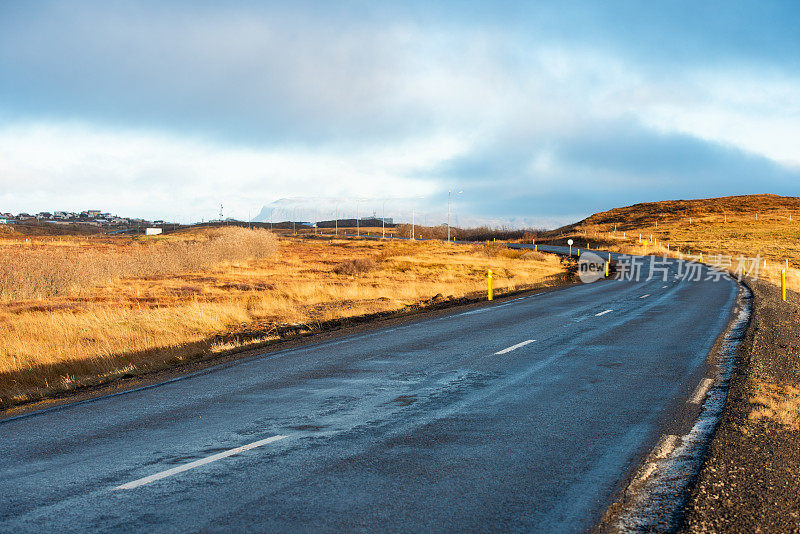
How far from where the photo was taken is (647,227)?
113438 millimetres

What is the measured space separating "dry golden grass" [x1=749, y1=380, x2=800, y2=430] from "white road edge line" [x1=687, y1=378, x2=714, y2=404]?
576 millimetres

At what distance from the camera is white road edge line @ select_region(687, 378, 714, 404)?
7898mm

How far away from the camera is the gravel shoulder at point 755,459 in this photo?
4.39 metres

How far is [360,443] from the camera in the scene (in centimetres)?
612

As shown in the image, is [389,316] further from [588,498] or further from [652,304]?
[588,498]

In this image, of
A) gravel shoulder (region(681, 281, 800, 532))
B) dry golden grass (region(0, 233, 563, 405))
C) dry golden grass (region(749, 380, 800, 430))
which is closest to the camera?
gravel shoulder (region(681, 281, 800, 532))

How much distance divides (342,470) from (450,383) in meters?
3.79

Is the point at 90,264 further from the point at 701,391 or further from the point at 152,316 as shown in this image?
the point at 701,391

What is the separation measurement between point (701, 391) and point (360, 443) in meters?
5.13

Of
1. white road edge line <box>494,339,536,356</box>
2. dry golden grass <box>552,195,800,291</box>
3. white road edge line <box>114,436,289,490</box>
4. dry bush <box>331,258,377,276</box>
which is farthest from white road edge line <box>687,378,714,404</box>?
dry bush <box>331,258,377,276</box>

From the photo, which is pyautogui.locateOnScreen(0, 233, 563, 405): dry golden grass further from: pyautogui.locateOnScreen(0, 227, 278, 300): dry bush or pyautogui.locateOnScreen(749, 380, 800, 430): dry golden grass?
pyautogui.locateOnScreen(749, 380, 800, 430): dry golden grass

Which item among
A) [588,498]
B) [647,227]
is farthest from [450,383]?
[647,227]

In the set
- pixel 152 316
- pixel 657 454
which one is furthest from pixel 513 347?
pixel 152 316

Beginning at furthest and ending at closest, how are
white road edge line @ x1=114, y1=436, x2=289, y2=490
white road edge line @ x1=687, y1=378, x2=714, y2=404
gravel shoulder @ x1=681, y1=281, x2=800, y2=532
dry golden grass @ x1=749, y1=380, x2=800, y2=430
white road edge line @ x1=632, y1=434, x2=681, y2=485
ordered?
white road edge line @ x1=687, y1=378, x2=714, y2=404 < dry golden grass @ x1=749, y1=380, x2=800, y2=430 < white road edge line @ x1=632, y1=434, x2=681, y2=485 < white road edge line @ x1=114, y1=436, x2=289, y2=490 < gravel shoulder @ x1=681, y1=281, x2=800, y2=532
